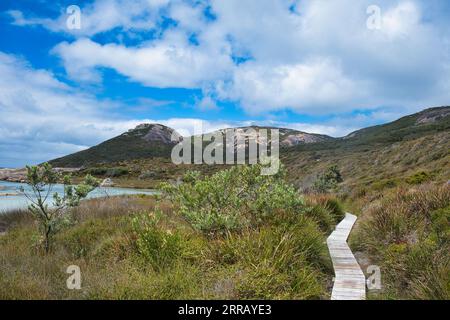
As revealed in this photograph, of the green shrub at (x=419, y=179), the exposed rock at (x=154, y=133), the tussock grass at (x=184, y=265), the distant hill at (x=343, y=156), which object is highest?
the exposed rock at (x=154, y=133)

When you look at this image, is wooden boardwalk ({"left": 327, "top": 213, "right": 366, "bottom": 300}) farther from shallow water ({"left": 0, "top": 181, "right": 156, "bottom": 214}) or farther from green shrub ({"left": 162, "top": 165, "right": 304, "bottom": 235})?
shallow water ({"left": 0, "top": 181, "right": 156, "bottom": 214})

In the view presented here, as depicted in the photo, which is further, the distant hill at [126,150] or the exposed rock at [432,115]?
the exposed rock at [432,115]

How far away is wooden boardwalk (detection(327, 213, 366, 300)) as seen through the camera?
6.64 m

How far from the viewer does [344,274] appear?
7.79m

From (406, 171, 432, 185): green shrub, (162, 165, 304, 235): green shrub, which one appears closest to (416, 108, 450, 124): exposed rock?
(406, 171, 432, 185): green shrub

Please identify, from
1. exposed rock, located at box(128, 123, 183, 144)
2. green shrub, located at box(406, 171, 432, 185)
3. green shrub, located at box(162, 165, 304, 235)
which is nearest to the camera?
green shrub, located at box(162, 165, 304, 235)

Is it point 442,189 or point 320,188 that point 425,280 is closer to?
point 442,189

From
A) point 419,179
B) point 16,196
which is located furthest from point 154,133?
point 419,179

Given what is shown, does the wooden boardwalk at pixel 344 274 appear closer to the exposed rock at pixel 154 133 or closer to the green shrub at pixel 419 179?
the green shrub at pixel 419 179

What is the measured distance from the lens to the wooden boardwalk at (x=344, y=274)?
6.64m

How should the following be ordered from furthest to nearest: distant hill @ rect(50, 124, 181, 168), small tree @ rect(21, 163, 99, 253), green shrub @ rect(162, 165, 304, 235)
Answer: distant hill @ rect(50, 124, 181, 168)
small tree @ rect(21, 163, 99, 253)
green shrub @ rect(162, 165, 304, 235)

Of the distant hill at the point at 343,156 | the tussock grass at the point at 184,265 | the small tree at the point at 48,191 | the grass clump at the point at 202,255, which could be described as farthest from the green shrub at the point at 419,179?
the small tree at the point at 48,191

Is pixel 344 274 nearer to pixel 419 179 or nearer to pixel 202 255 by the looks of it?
pixel 202 255
